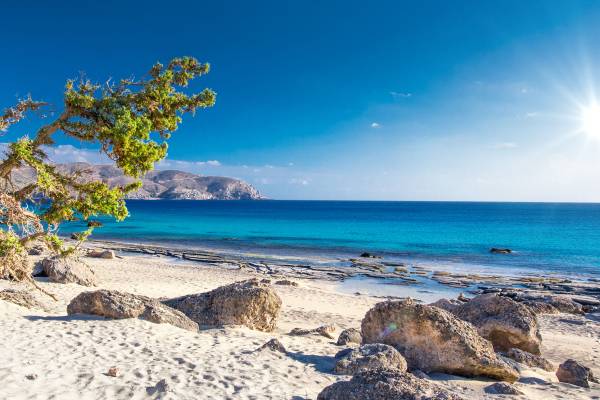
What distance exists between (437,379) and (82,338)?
338 inches

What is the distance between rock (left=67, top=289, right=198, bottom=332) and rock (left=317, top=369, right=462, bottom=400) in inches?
280

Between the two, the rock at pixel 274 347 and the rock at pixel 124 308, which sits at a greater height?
the rock at pixel 124 308

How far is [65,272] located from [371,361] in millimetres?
18238

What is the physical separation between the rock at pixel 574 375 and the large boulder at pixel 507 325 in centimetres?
235

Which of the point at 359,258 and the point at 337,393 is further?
the point at 359,258

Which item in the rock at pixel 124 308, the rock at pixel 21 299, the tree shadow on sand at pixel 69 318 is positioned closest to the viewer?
the tree shadow on sand at pixel 69 318

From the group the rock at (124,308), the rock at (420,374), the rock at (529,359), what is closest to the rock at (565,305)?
the rock at (529,359)

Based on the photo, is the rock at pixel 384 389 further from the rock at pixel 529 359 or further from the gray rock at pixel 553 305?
the gray rock at pixel 553 305

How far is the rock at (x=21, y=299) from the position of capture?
45.9ft

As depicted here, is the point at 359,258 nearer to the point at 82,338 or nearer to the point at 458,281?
the point at 458,281

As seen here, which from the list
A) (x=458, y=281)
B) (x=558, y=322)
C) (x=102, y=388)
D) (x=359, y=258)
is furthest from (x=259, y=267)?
(x=102, y=388)

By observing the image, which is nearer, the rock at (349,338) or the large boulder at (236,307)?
the rock at (349,338)

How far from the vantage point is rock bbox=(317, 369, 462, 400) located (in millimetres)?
6000

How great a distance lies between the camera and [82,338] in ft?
34.7
